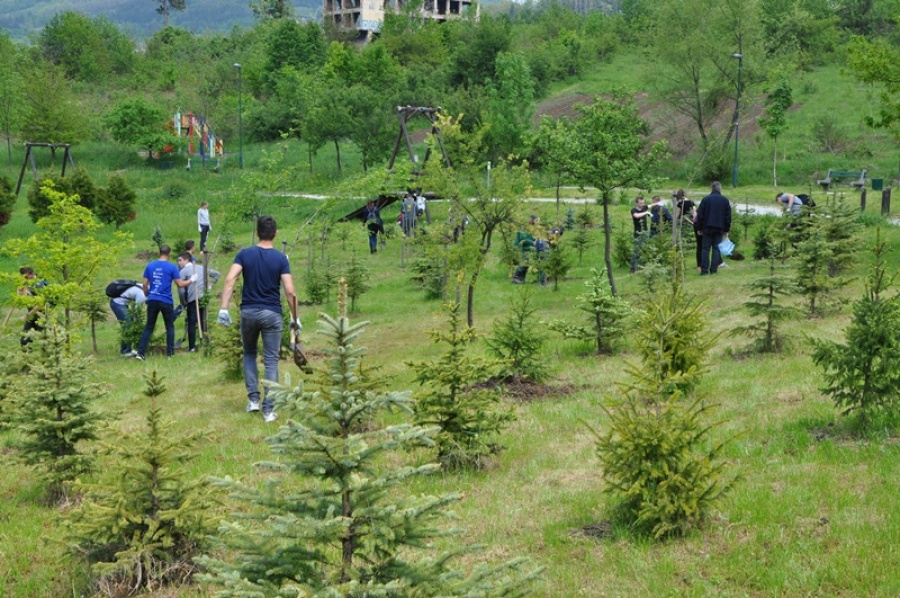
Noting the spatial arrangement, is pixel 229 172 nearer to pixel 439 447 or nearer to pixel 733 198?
pixel 733 198

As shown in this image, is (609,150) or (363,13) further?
(363,13)

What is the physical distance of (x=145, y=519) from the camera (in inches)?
227

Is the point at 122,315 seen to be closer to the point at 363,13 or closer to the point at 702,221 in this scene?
the point at 702,221

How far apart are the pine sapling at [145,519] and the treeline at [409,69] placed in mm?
14896

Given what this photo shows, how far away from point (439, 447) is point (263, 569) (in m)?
4.06

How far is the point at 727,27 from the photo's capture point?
45344 mm

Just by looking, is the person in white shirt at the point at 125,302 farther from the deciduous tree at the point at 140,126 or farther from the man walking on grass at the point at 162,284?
the deciduous tree at the point at 140,126

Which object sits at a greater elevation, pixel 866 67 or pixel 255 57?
pixel 255 57

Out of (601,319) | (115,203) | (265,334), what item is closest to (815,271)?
(601,319)

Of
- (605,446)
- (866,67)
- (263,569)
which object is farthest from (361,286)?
(263,569)

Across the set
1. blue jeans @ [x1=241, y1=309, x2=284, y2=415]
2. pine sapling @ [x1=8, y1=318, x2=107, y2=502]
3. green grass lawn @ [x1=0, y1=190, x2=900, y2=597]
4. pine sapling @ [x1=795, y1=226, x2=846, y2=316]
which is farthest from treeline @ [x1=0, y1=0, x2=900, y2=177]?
pine sapling @ [x1=8, y1=318, x2=107, y2=502]

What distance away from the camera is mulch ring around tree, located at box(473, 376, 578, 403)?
34.5 ft

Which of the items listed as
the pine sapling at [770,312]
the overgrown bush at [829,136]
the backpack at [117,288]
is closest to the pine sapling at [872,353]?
the pine sapling at [770,312]

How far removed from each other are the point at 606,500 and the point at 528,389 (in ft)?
12.7
